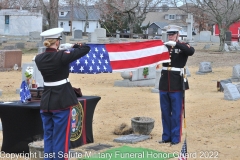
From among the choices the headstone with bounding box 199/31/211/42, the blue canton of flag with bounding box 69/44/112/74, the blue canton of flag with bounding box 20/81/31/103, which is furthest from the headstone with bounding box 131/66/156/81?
the headstone with bounding box 199/31/211/42

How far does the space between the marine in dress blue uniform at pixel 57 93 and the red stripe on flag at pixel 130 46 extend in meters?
1.77

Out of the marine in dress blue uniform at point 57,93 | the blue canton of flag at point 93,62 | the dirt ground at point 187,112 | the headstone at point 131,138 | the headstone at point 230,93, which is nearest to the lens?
the marine in dress blue uniform at point 57,93

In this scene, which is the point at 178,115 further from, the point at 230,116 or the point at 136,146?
the point at 230,116

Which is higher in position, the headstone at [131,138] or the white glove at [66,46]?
the white glove at [66,46]

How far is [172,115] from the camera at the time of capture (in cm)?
829

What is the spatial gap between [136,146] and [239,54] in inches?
950

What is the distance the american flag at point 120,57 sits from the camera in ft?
25.9

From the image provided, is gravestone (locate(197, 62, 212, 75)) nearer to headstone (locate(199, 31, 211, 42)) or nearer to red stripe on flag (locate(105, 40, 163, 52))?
red stripe on flag (locate(105, 40, 163, 52))

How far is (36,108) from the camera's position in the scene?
7.25 meters

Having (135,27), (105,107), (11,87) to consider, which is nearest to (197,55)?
(11,87)

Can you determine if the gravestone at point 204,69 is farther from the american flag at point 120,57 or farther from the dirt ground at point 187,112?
the american flag at point 120,57

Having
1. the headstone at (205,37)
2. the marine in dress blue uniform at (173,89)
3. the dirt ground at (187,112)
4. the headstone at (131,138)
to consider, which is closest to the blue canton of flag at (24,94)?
the dirt ground at (187,112)

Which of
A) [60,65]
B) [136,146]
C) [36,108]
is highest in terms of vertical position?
[60,65]

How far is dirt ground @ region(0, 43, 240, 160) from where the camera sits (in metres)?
8.20
